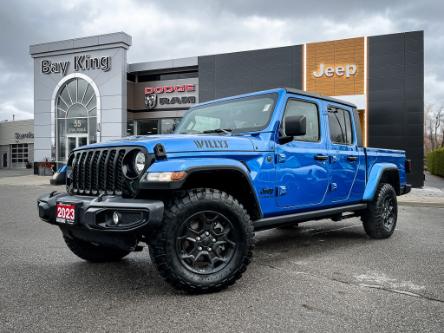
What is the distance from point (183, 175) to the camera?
3.26m

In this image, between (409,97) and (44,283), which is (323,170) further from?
(409,97)

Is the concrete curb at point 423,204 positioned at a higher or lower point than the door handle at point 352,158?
lower

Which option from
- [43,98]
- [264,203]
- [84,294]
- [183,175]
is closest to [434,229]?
[264,203]

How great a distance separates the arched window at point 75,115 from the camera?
2572cm

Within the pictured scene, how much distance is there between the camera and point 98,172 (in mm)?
3635

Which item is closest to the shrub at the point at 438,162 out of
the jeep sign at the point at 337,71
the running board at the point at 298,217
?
the jeep sign at the point at 337,71

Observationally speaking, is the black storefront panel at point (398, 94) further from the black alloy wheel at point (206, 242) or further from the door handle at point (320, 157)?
the black alloy wheel at point (206, 242)

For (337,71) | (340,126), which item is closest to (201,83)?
(337,71)

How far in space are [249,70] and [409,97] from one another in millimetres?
7400

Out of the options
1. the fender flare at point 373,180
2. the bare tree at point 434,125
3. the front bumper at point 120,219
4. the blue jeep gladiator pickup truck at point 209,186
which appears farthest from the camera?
the bare tree at point 434,125

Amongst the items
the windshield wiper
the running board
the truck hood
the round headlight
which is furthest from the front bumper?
the windshield wiper

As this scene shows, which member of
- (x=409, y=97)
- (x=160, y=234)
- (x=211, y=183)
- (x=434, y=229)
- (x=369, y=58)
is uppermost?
(x=369, y=58)

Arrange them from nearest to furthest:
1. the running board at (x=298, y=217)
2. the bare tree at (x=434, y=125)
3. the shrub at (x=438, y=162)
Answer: the running board at (x=298, y=217) → the shrub at (x=438, y=162) → the bare tree at (x=434, y=125)

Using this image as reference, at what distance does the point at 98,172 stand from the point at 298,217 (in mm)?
2199
